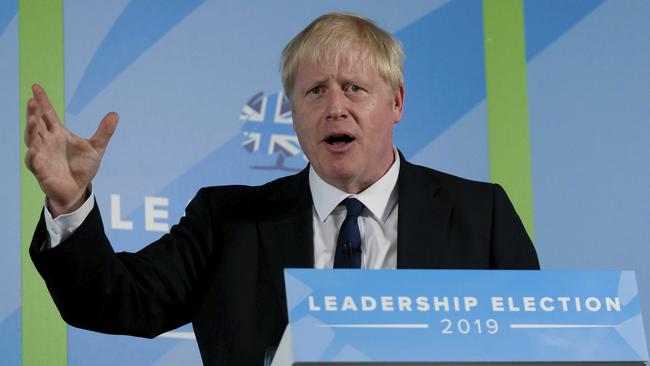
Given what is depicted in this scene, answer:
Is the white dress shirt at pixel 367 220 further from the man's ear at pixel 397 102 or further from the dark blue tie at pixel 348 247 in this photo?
the man's ear at pixel 397 102

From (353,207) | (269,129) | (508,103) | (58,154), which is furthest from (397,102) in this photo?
(508,103)

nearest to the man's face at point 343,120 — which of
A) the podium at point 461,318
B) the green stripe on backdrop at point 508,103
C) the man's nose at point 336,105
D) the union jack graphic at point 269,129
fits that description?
the man's nose at point 336,105

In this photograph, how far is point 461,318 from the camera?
1.13 m

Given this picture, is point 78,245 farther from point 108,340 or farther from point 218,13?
point 218,13

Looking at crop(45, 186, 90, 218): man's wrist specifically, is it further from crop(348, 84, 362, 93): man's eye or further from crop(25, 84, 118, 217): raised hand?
crop(348, 84, 362, 93): man's eye

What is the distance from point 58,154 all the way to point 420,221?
0.59 metres

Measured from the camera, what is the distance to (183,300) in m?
1.68

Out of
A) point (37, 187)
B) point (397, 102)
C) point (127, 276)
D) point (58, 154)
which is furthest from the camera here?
point (37, 187)

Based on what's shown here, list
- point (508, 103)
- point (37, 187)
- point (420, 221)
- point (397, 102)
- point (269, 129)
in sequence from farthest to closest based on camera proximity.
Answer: point (508, 103), point (269, 129), point (37, 187), point (397, 102), point (420, 221)

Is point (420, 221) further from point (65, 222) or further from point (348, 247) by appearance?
point (65, 222)

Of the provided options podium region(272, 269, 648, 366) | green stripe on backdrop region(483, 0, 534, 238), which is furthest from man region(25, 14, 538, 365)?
green stripe on backdrop region(483, 0, 534, 238)

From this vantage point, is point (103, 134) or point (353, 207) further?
point (353, 207)

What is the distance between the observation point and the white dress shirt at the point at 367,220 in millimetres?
1678

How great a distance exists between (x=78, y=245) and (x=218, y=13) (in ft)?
4.27
